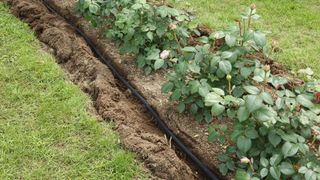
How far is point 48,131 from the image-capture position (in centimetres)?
323

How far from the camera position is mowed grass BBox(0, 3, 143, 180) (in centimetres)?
291

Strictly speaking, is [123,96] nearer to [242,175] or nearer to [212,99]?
[212,99]

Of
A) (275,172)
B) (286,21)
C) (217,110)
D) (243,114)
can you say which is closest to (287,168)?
(275,172)

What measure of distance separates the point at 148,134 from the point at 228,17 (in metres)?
2.18

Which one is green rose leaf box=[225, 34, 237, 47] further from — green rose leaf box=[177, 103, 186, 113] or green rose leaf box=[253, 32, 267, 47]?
green rose leaf box=[177, 103, 186, 113]

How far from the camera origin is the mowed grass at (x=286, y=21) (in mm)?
4105

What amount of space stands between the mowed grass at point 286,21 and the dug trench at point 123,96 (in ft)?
2.85

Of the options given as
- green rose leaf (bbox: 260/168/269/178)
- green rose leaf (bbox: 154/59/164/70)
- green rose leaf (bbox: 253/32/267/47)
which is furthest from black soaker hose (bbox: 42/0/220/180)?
green rose leaf (bbox: 253/32/267/47)

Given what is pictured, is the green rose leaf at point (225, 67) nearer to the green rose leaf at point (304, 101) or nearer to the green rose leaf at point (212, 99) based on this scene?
the green rose leaf at point (212, 99)

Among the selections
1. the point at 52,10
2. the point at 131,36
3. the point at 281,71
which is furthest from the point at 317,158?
the point at 52,10

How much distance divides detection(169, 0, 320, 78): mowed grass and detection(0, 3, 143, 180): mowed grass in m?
1.32

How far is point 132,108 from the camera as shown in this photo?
3568 millimetres

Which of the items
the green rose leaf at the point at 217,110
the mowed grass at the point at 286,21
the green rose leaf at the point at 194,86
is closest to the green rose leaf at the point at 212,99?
the green rose leaf at the point at 217,110

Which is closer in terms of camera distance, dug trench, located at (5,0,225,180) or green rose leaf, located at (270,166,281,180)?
green rose leaf, located at (270,166,281,180)
